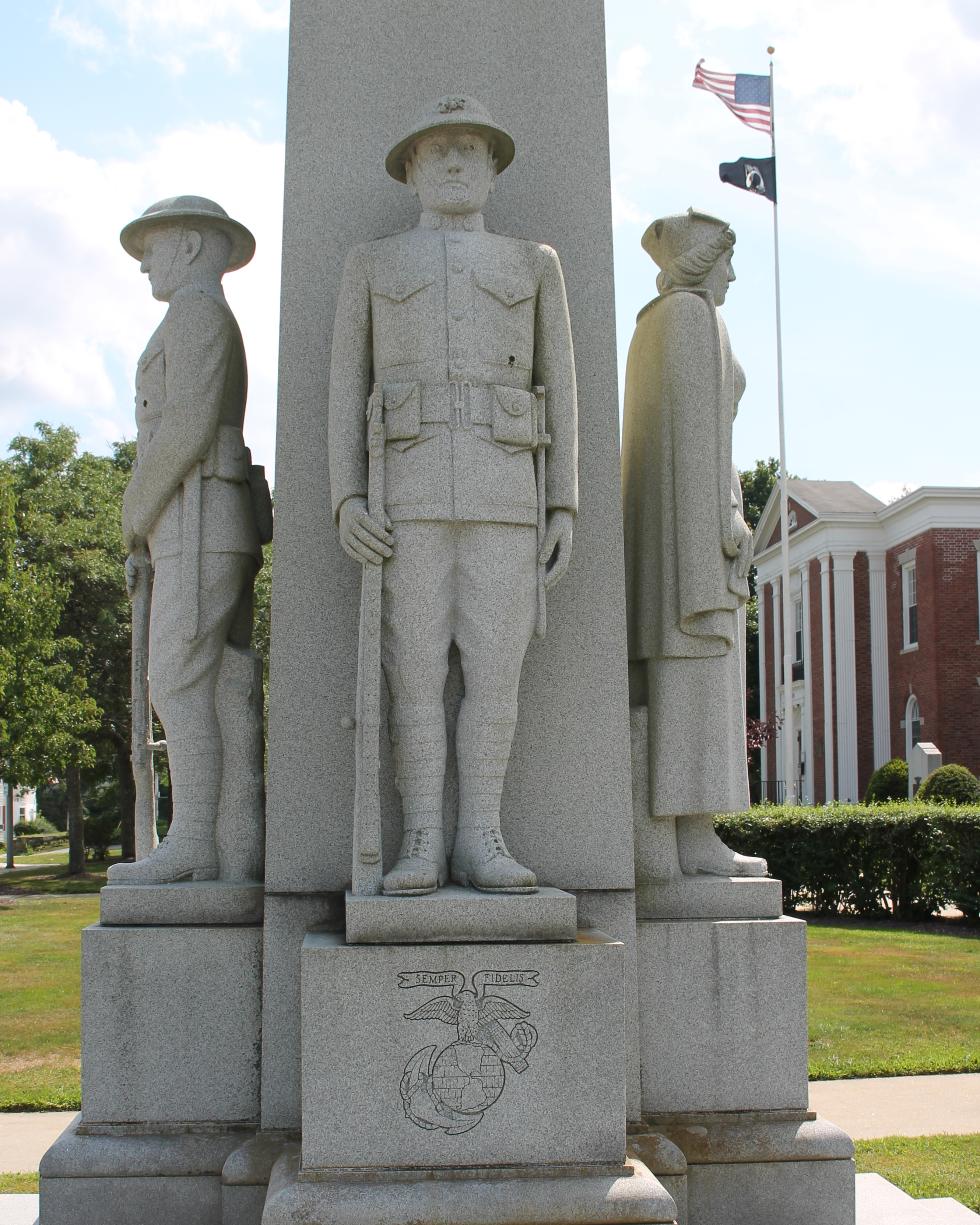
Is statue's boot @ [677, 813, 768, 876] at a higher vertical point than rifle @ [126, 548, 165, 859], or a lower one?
lower

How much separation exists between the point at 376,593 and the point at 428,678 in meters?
0.34

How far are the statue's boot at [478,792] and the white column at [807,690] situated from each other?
34205mm

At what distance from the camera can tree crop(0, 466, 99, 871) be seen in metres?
22.4

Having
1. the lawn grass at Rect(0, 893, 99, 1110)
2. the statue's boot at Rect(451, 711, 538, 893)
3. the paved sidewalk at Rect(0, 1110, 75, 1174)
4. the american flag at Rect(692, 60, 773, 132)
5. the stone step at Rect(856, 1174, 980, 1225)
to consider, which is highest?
the american flag at Rect(692, 60, 773, 132)

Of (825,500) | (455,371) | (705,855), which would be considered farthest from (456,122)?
(825,500)

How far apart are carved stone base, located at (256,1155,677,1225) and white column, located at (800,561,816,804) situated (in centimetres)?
3472

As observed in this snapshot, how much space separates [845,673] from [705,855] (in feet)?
105

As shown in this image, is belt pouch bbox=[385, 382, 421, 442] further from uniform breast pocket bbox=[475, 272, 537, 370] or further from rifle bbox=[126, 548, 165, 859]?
rifle bbox=[126, 548, 165, 859]

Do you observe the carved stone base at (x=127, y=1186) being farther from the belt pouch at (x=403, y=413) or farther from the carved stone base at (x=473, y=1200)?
the belt pouch at (x=403, y=413)

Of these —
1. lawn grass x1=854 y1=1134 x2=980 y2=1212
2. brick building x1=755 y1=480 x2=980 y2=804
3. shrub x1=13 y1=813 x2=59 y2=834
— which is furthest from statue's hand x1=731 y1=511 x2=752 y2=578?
shrub x1=13 y1=813 x2=59 y2=834

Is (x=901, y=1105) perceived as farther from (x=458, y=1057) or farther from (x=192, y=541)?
(x=192, y=541)

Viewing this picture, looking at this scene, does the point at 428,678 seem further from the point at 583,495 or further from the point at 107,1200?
the point at 107,1200

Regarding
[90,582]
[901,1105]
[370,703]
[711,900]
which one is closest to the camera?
[370,703]

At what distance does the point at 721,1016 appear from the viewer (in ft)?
15.5
